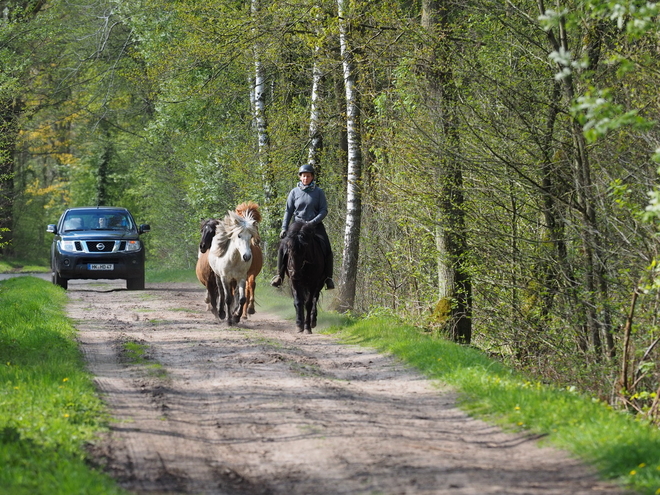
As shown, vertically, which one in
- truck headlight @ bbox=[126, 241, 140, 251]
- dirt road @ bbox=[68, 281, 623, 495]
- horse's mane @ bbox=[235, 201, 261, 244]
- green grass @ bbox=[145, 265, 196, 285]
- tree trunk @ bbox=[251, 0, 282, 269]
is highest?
tree trunk @ bbox=[251, 0, 282, 269]

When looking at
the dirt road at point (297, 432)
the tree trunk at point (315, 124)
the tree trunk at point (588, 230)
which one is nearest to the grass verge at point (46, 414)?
the dirt road at point (297, 432)

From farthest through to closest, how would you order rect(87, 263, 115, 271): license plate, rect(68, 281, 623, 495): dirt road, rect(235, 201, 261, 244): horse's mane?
rect(87, 263, 115, 271): license plate → rect(235, 201, 261, 244): horse's mane → rect(68, 281, 623, 495): dirt road

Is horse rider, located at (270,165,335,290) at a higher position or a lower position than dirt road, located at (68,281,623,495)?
higher

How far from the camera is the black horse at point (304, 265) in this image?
1521cm

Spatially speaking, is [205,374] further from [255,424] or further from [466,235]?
[466,235]

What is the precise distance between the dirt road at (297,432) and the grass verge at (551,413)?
6.8 inches

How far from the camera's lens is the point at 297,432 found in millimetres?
7449

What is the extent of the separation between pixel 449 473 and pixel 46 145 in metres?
52.5

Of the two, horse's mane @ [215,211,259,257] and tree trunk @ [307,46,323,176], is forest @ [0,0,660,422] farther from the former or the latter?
horse's mane @ [215,211,259,257]

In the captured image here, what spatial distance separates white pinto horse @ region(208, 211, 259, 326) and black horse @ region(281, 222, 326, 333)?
0.82 meters

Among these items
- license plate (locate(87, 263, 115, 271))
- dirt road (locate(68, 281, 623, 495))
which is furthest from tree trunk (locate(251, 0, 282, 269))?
dirt road (locate(68, 281, 623, 495))

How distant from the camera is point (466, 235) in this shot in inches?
548

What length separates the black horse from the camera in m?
15.2

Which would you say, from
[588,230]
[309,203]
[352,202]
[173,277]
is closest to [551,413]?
[588,230]
